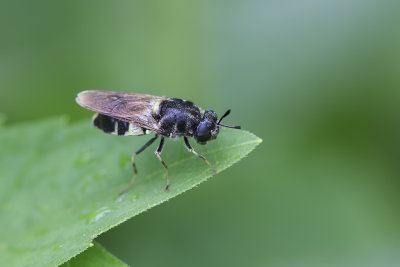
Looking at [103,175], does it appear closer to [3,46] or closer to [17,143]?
[17,143]

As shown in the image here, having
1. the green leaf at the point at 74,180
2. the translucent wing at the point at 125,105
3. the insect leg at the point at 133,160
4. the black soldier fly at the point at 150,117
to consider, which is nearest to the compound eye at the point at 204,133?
the black soldier fly at the point at 150,117

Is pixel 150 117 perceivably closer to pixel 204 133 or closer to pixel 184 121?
pixel 184 121

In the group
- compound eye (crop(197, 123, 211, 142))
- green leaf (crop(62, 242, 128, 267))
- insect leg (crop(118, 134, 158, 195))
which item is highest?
compound eye (crop(197, 123, 211, 142))

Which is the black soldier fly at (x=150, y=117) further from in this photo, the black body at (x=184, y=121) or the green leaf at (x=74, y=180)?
the green leaf at (x=74, y=180)

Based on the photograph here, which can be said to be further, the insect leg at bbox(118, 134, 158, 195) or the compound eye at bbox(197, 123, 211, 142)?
the compound eye at bbox(197, 123, 211, 142)

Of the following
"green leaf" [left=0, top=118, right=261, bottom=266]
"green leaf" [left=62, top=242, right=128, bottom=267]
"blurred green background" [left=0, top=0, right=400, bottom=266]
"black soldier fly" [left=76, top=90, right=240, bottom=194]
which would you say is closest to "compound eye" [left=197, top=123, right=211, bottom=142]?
"black soldier fly" [left=76, top=90, right=240, bottom=194]

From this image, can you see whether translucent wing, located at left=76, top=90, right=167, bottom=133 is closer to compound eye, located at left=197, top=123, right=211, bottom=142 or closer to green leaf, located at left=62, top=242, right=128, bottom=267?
A: compound eye, located at left=197, top=123, right=211, bottom=142

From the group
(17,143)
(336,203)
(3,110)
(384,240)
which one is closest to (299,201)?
(336,203)
